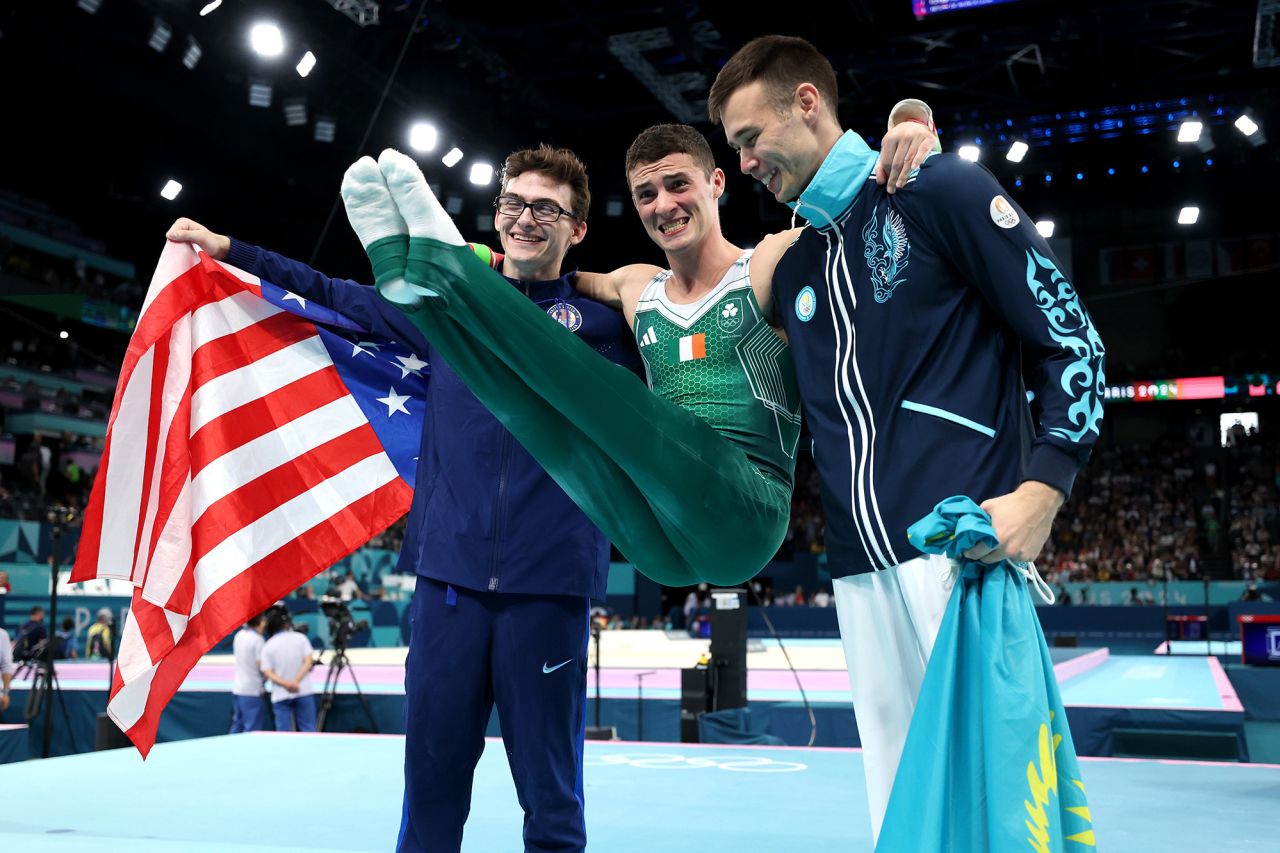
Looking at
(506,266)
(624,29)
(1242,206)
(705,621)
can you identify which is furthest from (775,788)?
(1242,206)

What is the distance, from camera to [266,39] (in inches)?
442

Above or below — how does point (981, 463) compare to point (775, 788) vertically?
above

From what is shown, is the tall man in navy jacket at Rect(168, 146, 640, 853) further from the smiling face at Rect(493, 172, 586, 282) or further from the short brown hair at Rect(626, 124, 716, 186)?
the short brown hair at Rect(626, 124, 716, 186)

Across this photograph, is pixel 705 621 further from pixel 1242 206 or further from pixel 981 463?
pixel 981 463

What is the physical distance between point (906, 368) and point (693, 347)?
2.25 feet

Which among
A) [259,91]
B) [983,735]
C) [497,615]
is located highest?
[259,91]

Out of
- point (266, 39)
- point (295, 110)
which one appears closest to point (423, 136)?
point (295, 110)

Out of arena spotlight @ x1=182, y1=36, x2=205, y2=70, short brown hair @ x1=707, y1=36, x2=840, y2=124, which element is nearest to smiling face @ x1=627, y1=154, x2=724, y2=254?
short brown hair @ x1=707, y1=36, x2=840, y2=124

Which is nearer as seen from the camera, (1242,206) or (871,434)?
(871,434)

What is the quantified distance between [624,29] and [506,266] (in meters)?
12.0

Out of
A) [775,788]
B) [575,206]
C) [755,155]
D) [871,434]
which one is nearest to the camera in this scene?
[871,434]

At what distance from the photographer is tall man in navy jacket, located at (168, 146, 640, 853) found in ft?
8.24

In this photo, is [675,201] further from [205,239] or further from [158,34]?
[158,34]

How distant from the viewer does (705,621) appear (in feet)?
62.3
